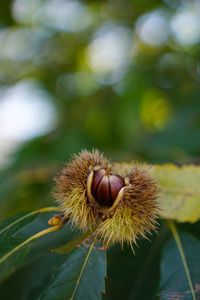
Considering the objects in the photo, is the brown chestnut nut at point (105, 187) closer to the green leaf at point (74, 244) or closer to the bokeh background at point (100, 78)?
the green leaf at point (74, 244)

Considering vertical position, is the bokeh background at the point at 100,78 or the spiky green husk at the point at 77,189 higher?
the bokeh background at the point at 100,78

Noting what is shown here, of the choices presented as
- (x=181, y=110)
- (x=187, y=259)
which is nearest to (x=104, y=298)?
(x=187, y=259)

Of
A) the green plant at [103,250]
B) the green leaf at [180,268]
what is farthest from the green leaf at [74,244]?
the green leaf at [180,268]

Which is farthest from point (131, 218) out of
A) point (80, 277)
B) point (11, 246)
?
point (11, 246)

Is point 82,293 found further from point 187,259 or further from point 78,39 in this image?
point 78,39

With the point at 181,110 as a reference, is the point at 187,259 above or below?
below

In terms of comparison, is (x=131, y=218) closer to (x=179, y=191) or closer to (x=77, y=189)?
(x=77, y=189)

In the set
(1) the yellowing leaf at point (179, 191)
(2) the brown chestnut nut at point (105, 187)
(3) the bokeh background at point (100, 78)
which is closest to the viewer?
(2) the brown chestnut nut at point (105, 187)
